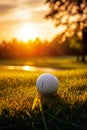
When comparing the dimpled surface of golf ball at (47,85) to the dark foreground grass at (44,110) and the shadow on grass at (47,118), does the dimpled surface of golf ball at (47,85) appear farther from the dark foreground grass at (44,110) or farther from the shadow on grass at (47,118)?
the shadow on grass at (47,118)

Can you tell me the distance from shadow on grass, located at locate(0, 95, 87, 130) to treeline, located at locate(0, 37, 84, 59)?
286 feet

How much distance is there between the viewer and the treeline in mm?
99375

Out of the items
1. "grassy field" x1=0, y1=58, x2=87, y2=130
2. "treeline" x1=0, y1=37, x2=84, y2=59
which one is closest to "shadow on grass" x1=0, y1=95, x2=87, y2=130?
"grassy field" x1=0, y1=58, x2=87, y2=130

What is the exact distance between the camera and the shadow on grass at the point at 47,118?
8.10 meters

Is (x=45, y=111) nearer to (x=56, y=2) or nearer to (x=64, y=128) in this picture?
(x=64, y=128)

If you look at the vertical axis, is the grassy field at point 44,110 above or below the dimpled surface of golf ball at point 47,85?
below

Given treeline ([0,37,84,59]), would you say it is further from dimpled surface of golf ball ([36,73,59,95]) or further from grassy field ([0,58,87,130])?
dimpled surface of golf ball ([36,73,59,95])

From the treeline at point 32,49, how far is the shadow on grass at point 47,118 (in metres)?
87.1

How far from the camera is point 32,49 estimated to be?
111562mm

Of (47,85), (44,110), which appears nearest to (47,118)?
(44,110)

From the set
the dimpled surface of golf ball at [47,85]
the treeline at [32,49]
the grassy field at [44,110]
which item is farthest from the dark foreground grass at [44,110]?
the treeline at [32,49]

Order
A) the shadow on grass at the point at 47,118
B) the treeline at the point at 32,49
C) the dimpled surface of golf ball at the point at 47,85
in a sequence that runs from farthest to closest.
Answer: the treeline at the point at 32,49 → the dimpled surface of golf ball at the point at 47,85 → the shadow on grass at the point at 47,118

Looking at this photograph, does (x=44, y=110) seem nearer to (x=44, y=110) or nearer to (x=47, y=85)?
(x=44, y=110)

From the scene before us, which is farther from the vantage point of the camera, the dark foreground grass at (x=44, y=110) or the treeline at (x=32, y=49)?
the treeline at (x=32, y=49)
